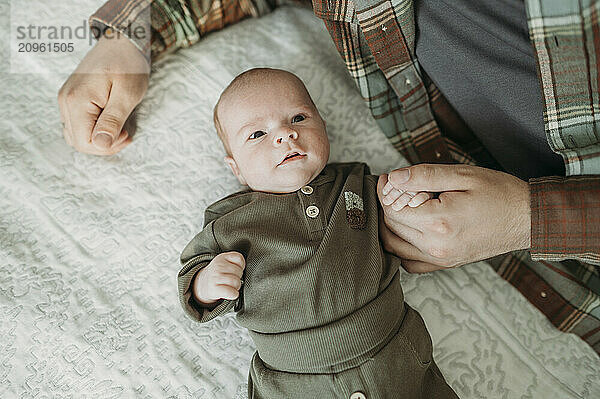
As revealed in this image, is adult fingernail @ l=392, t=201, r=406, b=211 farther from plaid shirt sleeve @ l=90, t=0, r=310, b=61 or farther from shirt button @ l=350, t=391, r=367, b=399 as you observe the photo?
plaid shirt sleeve @ l=90, t=0, r=310, b=61

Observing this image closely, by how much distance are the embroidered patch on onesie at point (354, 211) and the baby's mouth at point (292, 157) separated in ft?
0.40

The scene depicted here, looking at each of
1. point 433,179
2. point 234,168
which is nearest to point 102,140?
point 234,168

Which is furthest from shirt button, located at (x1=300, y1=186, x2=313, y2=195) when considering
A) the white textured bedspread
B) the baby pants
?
the baby pants

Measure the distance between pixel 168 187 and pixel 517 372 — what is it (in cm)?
88

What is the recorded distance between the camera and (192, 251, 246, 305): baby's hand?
967mm

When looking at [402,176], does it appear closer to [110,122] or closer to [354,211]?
[354,211]

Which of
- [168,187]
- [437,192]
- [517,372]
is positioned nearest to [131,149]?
[168,187]

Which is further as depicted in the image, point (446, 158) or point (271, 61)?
point (271, 61)

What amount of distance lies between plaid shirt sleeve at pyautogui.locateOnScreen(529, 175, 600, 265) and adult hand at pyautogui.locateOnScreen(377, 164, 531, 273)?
26 millimetres

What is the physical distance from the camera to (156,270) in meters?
1.16

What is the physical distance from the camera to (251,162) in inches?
43.4

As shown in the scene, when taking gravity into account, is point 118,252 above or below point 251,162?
below

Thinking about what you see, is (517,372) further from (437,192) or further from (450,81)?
(450,81)

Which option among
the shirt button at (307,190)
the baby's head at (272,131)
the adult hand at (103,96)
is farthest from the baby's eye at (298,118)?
the adult hand at (103,96)
